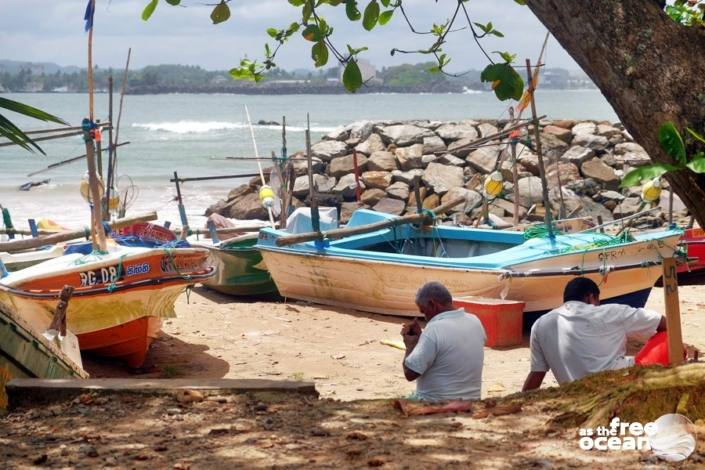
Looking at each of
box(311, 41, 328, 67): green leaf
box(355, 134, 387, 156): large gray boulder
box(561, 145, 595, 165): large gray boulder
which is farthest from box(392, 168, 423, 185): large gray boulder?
box(311, 41, 328, 67): green leaf

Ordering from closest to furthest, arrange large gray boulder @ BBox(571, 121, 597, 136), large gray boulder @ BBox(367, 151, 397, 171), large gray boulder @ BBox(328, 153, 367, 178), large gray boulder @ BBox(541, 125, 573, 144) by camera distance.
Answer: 1. large gray boulder @ BBox(367, 151, 397, 171)
2. large gray boulder @ BBox(328, 153, 367, 178)
3. large gray boulder @ BBox(541, 125, 573, 144)
4. large gray boulder @ BBox(571, 121, 597, 136)

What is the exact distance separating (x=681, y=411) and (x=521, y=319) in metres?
7.08

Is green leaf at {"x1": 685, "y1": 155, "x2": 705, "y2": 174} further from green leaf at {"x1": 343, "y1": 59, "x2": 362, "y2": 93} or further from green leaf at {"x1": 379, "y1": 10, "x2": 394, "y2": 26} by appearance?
green leaf at {"x1": 379, "y1": 10, "x2": 394, "y2": 26}

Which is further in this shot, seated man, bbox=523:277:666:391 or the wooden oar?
the wooden oar

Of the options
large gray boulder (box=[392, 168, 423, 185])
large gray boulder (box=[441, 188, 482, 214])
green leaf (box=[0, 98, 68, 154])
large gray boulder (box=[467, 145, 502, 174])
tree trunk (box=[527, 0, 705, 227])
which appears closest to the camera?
tree trunk (box=[527, 0, 705, 227])

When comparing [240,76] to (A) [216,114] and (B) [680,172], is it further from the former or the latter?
(A) [216,114]

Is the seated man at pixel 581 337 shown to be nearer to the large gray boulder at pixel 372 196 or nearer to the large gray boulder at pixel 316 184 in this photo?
the large gray boulder at pixel 372 196

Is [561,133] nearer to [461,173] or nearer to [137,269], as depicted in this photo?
[461,173]

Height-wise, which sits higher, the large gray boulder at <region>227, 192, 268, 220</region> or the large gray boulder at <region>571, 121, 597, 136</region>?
the large gray boulder at <region>571, 121, 597, 136</region>

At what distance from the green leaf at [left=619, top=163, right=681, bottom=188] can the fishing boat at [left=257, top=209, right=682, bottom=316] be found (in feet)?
25.6

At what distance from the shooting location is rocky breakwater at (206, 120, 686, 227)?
2349cm

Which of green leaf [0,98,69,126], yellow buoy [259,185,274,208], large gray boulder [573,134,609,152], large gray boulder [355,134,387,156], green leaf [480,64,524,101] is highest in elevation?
green leaf [480,64,524,101]

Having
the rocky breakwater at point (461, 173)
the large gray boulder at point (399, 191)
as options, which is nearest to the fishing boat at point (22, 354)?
the rocky breakwater at point (461, 173)

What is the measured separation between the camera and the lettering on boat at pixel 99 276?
9.90 meters
